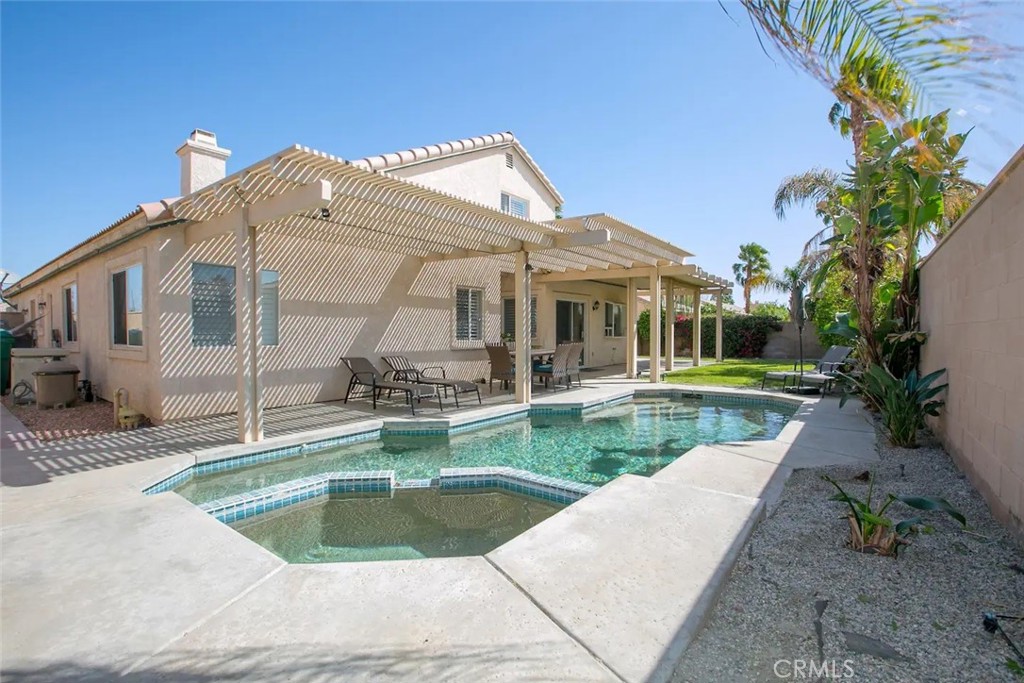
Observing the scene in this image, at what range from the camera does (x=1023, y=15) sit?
1604 mm

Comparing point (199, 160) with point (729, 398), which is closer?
point (199, 160)

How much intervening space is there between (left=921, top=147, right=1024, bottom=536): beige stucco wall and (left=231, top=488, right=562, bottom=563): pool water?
3823mm

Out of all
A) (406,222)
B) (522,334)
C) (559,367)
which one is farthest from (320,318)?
(559,367)

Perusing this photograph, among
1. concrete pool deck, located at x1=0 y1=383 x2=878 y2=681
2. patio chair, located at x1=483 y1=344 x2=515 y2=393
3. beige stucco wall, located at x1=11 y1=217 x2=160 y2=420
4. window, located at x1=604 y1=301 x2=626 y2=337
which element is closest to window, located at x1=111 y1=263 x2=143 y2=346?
beige stucco wall, located at x1=11 y1=217 x2=160 y2=420

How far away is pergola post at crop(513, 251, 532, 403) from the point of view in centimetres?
1112

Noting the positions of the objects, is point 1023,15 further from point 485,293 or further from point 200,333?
point 485,293

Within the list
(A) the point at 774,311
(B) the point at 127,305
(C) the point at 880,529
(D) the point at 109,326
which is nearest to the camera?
(C) the point at 880,529

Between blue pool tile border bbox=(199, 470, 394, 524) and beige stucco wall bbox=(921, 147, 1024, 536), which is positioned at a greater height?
beige stucco wall bbox=(921, 147, 1024, 536)

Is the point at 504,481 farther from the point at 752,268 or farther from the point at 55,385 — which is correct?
the point at 752,268

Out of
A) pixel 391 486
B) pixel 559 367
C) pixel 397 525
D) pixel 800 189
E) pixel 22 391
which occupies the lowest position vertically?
pixel 397 525

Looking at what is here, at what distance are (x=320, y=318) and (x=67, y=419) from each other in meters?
4.74

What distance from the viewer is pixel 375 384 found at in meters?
10.6

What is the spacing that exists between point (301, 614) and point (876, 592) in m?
3.34

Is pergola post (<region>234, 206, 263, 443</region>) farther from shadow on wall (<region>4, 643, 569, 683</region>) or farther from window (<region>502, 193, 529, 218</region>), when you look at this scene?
window (<region>502, 193, 529, 218</region>)
